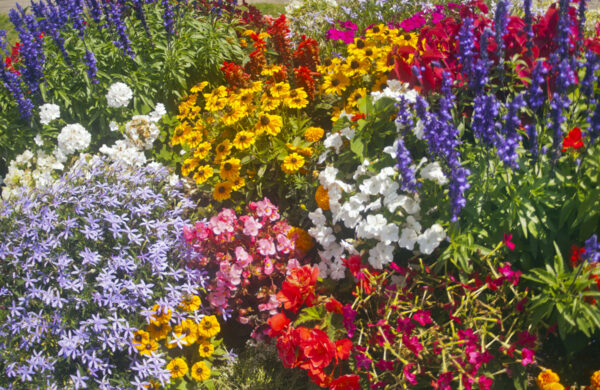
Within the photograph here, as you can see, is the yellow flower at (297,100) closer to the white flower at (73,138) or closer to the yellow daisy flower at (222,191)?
the yellow daisy flower at (222,191)

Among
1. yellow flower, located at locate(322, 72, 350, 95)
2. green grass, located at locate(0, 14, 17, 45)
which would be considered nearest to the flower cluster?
yellow flower, located at locate(322, 72, 350, 95)

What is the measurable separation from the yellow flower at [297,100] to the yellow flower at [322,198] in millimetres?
741

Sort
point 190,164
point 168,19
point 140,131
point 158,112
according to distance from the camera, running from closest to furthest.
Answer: point 190,164 → point 140,131 → point 158,112 → point 168,19

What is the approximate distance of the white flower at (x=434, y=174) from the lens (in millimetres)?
2299

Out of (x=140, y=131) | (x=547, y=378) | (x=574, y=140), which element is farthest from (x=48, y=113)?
(x=547, y=378)

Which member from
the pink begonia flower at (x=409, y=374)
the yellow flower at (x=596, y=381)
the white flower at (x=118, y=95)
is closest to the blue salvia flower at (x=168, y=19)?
the white flower at (x=118, y=95)

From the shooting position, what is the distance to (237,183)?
336 cm

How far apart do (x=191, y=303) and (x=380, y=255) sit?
3.63 feet

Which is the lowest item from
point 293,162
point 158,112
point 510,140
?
point 293,162

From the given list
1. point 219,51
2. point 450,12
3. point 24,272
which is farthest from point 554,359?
point 450,12

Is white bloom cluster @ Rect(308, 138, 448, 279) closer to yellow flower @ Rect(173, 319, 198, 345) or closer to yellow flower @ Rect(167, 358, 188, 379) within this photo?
yellow flower @ Rect(173, 319, 198, 345)

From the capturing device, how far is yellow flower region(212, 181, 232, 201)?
3330mm

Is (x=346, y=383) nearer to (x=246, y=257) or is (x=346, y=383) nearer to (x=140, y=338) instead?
(x=246, y=257)

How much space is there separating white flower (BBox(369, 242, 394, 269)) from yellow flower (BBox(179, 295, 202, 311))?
100 centimetres
